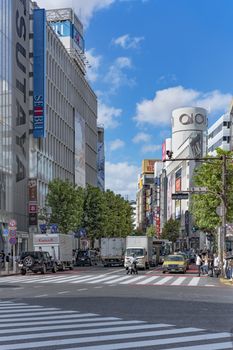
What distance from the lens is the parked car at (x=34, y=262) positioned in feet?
146

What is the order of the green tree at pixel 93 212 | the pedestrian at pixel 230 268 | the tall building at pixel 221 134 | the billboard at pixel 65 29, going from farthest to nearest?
the tall building at pixel 221 134
the billboard at pixel 65 29
the green tree at pixel 93 212
the pedestrian at pixel 230 268

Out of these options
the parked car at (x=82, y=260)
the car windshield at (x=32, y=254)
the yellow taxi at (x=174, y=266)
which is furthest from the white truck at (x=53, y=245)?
the parked car at (x=82, y=260)

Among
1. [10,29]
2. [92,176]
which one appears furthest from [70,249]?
[92,176]

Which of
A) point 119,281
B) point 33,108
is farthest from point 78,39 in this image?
point 119,281

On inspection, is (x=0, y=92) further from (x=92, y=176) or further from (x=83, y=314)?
(x=92, y=176)

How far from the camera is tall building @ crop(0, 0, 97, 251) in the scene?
2498 inches

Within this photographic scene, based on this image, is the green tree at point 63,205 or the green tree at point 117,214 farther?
the green tree at point 117,214

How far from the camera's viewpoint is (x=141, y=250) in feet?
181

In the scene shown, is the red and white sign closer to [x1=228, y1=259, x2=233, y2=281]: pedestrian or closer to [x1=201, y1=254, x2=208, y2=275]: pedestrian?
[x1=201, y1=254, x2=208, y2=275]: pedestrian

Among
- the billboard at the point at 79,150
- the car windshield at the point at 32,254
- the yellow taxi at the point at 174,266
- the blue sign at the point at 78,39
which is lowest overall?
the yellow taxi at the point at 174,266

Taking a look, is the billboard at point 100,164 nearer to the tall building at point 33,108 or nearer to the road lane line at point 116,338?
the tall building at point 33,108

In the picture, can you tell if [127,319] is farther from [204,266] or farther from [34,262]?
[204,266]

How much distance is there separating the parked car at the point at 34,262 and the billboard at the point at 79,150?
53.2 m

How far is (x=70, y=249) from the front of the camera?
184 feet
